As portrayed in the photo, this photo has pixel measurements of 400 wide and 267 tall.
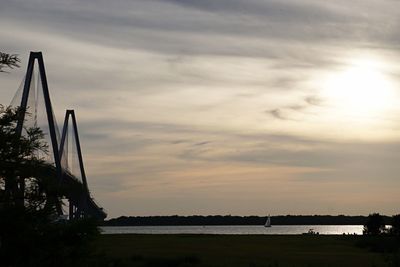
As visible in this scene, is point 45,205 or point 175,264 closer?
point 45,205

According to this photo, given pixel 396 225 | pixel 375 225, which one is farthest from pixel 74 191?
pixel 375 225

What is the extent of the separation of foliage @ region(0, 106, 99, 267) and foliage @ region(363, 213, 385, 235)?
298 ft

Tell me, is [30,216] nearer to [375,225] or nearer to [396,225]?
[396,225]

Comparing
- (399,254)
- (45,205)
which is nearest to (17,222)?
(45,205)

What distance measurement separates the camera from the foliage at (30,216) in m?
17.1

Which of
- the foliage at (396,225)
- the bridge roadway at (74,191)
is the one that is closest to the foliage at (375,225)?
the foliage at (396,225)

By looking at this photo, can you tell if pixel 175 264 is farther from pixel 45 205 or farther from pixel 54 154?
pixel 45 205

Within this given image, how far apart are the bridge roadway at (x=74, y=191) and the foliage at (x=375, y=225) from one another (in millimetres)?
35950

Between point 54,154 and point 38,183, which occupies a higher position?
point 54,154

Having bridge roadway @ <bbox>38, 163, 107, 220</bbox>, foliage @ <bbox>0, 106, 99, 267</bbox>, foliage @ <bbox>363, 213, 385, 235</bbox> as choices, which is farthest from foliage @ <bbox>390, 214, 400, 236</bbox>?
foliage @ <bbox>0, 106, 99, 267</bbox>

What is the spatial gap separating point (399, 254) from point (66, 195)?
364 inches

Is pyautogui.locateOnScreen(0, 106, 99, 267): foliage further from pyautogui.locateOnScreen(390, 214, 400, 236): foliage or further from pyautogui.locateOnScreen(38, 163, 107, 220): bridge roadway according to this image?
pyautogui.locateOnScreen(390, 214, 400, 236): foliage

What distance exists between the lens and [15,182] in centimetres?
1756

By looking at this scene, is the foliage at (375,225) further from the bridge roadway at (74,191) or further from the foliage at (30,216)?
the foliage at (30,216)
